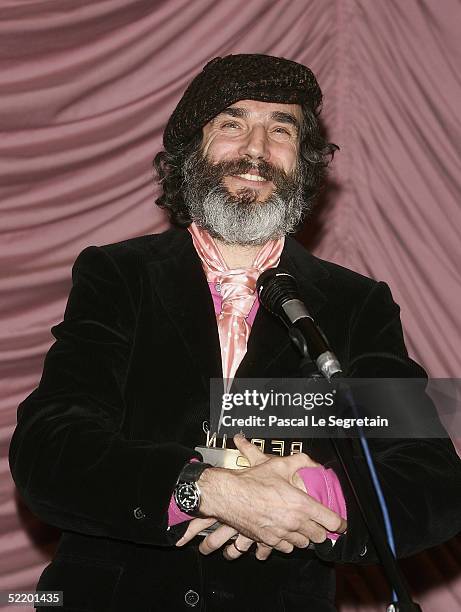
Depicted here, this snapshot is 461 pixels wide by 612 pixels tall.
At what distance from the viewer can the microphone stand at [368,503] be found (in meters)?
2.08

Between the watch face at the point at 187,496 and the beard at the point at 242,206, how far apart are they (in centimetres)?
100

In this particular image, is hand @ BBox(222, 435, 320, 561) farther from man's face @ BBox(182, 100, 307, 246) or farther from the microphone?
man's face @ BBox(182, 100, 307, 246)

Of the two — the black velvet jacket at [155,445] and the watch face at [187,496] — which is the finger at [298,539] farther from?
the watch face at [187,496]

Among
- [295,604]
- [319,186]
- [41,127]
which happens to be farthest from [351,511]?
[41,127]

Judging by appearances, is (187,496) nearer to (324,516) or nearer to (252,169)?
(324,516)

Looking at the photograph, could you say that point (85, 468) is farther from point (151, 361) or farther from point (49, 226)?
point (49, 226)

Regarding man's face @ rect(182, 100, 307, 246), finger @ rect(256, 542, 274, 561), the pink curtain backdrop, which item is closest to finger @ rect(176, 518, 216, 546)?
finger @ rect(256, 542, 274, 561)

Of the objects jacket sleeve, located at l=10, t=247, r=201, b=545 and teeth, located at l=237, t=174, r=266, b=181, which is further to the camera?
teeth, located at l=237, t=174, r=266, b=181

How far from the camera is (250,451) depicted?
276cm

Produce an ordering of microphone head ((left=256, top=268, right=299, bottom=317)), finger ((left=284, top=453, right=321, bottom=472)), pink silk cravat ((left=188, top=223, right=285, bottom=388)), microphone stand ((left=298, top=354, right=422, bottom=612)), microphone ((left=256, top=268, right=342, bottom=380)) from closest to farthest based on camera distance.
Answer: microphone stand ((left=298, top=354, right=422, bottom=612))
microphone ((left=256, top=268, right=342, bottom=380))
microphone head ((left=256, top=268, right=299, bottom=317))
finger ((left=284, top=453, right=321, bottom=472))
pink silk cravat ((left=188, top=223, right=285, bottom=388))

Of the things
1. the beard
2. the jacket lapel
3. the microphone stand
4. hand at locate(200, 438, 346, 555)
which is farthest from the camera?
the beard

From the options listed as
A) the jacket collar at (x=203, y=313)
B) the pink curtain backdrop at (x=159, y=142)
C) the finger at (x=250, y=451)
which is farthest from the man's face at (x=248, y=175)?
the pink curtain backdrop at (x=159, y=142)

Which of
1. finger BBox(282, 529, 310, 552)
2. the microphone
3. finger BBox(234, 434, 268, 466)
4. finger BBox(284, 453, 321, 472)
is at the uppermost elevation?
the microphone

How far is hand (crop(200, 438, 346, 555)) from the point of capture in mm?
2609
